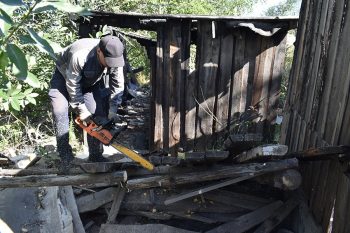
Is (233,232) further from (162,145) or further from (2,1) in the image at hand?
(162,145)

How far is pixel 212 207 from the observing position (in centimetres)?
395

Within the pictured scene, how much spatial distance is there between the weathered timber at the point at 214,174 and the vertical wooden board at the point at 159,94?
12.2ft

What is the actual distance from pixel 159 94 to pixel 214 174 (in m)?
4.05

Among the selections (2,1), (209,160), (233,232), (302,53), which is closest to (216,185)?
(209,160)

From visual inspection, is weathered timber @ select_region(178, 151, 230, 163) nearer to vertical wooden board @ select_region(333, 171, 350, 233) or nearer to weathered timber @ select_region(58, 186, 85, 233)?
vertical wooden board @ select_region(333, 171, 350, 233)

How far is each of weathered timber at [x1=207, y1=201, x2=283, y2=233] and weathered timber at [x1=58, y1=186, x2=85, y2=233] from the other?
4.69ft

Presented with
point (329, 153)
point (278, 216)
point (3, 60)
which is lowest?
point (278, 216)

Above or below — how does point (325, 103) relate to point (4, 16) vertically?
below

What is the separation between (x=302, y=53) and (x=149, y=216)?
2.75 meters

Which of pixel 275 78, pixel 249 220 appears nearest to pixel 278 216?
pixel 249 220

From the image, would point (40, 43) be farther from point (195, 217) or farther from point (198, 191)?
point (195, 217)

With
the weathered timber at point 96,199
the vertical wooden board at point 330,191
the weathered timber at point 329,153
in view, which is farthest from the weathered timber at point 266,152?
the weathered timber at point 96,199

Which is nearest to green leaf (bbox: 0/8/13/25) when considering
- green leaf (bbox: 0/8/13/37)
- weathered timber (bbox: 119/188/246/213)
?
green leaf (bbox: 0/8/13/37)

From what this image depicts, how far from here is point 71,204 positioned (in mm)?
4215
